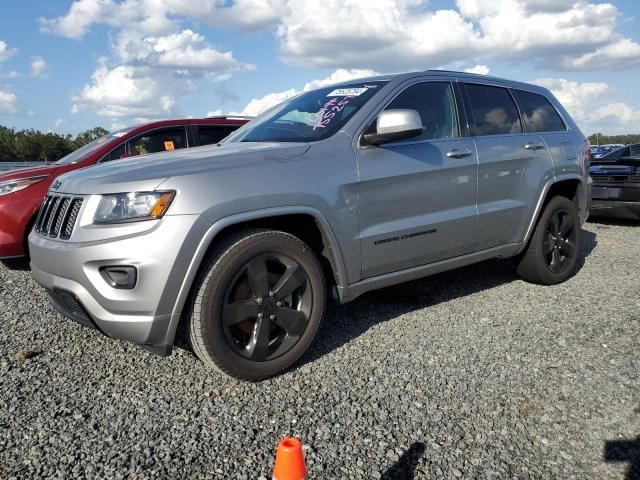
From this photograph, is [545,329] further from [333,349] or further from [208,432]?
[208,432]

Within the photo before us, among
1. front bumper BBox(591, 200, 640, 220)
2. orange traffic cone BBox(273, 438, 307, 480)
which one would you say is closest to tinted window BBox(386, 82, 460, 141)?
orange traffic cone BBox(273, 438, 307, 480)

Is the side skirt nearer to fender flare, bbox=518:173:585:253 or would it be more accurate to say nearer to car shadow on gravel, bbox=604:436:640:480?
fender flare, bbox=518:173:585:253

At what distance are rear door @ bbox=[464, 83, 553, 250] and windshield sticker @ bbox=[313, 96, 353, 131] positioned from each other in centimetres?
116

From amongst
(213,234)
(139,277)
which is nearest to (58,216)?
(139,277)

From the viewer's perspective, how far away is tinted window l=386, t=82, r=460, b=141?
13.2ft

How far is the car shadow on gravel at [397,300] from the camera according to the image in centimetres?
391

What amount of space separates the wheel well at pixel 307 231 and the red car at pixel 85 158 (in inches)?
139

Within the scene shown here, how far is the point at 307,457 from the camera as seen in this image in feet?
8.02

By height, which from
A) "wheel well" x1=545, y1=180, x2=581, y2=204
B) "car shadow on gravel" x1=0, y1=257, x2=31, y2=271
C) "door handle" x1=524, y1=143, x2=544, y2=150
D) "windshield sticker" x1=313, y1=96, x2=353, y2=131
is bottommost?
"car shadow on gravel" x1=0, y1=257, x2=31, y2=271

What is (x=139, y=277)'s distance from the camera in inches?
110

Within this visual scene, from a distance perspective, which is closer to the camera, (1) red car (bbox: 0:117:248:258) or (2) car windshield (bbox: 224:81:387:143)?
(2) car windshield (bbox: 224:81:387:143)

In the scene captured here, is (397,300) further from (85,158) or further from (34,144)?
(34,144)

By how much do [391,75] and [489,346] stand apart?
→ 209 cm

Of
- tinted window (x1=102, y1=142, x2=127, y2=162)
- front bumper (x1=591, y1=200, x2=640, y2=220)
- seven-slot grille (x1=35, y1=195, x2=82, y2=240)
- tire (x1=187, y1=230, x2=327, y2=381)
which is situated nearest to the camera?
tire (x1=187, y1=230, x2=327, y2=381)
